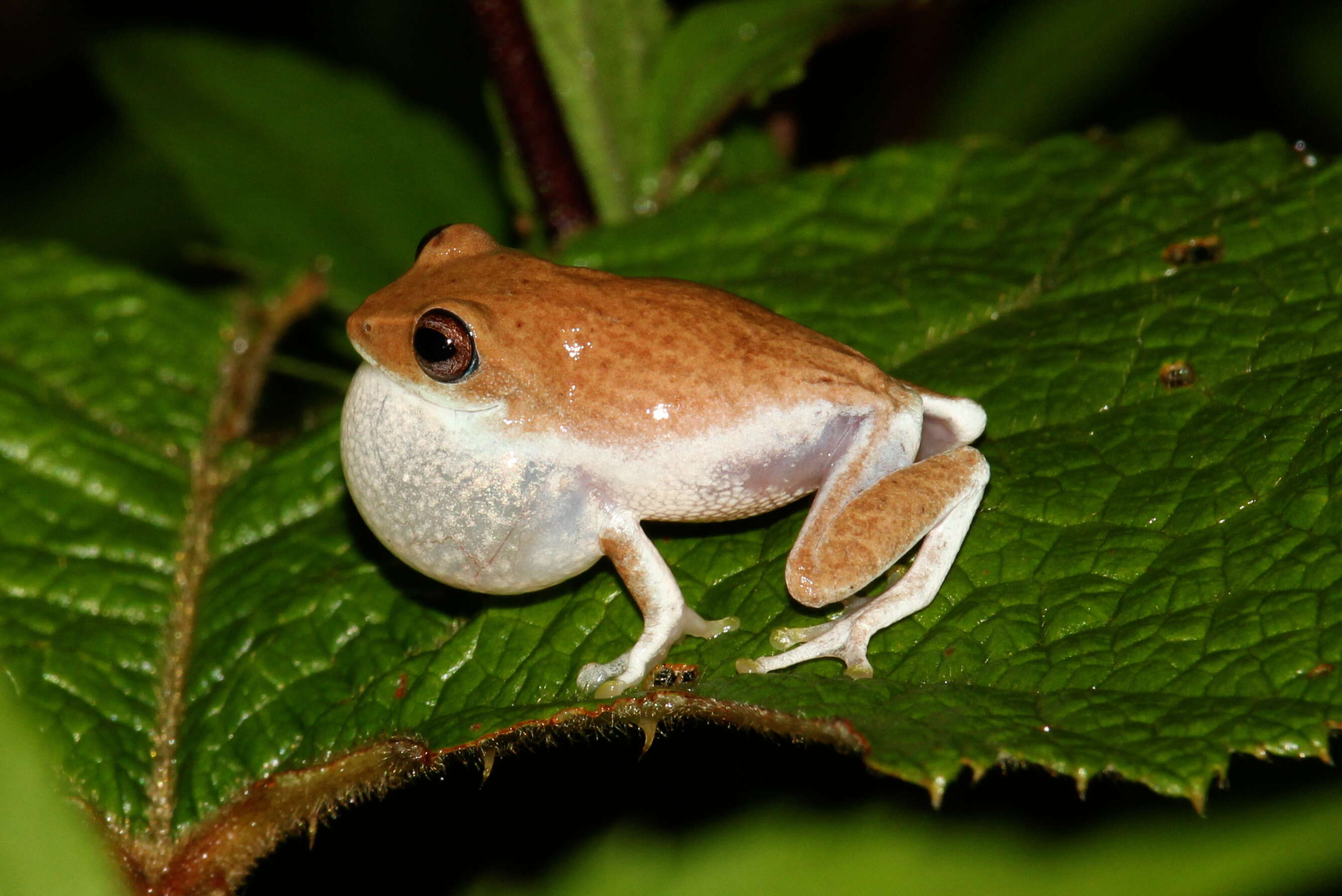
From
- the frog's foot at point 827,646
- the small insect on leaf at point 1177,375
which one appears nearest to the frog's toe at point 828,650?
the frog's foot at point 827,646

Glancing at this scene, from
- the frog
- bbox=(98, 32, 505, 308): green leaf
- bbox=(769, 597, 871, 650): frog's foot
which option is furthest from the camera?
bbox=(98, 32, 505, 308): green leaf

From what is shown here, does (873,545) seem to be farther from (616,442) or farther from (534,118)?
(534,118)

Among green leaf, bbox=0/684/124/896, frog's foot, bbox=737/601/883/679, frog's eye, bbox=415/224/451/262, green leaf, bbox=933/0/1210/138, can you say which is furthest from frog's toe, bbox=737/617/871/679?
green leaf, bbox=933/0/1210/138

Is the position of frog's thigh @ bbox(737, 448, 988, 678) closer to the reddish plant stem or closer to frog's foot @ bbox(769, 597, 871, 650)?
frog's foot @ bbox(769, 597, 871, 650)

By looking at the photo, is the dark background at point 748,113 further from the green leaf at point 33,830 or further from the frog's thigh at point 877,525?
the green leaf at point 33,830

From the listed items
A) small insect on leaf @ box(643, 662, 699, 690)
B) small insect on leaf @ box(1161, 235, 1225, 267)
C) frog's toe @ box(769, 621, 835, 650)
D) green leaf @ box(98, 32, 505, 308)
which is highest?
small insect on leaf @ box(1161, 235, 1225, 267)

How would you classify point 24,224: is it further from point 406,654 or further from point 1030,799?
point 1030,799

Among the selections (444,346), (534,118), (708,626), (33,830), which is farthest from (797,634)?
(534,118)
